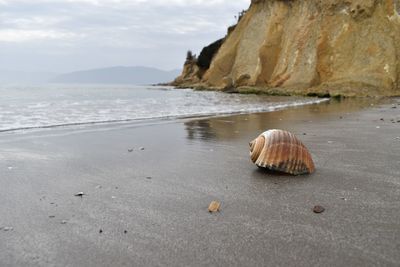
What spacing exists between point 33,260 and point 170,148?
411 centimetres

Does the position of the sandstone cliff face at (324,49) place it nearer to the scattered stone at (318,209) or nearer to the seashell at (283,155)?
the seashell at (283,155)

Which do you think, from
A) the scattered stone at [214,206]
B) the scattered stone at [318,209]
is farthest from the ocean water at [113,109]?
the scattered stone at [318,209]

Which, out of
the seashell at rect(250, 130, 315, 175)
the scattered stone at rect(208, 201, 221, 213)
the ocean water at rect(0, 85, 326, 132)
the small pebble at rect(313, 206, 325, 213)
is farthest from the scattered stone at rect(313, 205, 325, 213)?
the ocean water at rect(0, 85, 326, 132)

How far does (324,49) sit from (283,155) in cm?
2471

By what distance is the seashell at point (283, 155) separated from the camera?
4250 mm

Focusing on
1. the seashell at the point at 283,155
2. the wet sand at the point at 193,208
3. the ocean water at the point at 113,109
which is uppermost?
the seashell at the point at 283,155

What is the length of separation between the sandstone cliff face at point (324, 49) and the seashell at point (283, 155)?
20.6 meters

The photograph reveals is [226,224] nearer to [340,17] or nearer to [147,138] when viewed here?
[147,138]

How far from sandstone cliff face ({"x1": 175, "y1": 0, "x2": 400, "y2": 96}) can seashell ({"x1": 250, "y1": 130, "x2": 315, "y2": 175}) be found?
20.6 m

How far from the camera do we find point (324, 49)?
89.1 feet

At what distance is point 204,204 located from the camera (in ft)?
11.1

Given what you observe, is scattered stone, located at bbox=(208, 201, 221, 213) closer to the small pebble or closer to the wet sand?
the wet sand

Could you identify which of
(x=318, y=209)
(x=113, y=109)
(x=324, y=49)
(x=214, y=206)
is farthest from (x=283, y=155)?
(x=324, y=49)

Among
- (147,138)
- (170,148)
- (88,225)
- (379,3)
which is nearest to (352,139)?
(170,148)
